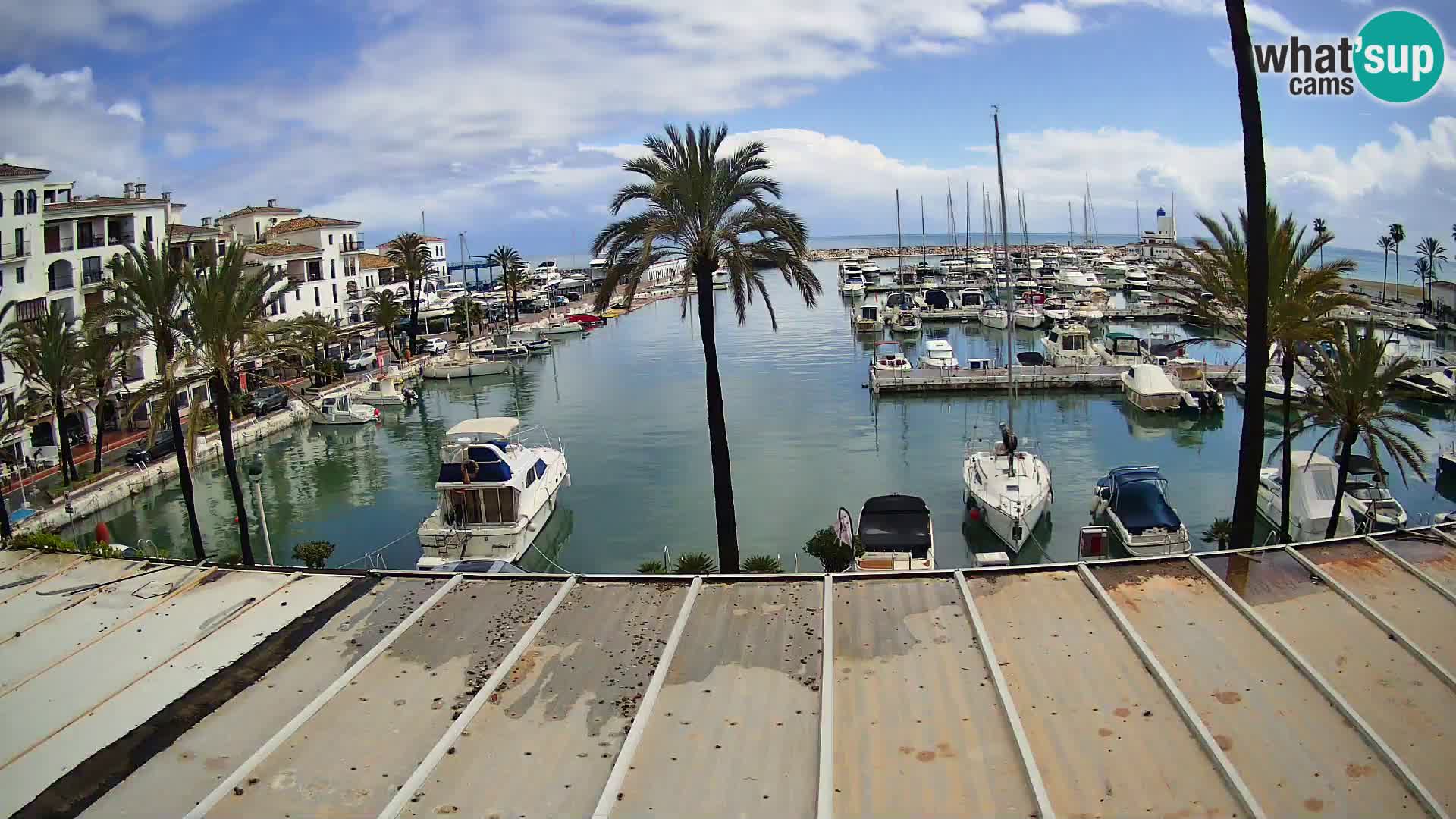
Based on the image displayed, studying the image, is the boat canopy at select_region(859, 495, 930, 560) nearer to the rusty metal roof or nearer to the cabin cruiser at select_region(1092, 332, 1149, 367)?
the rusty metal roof

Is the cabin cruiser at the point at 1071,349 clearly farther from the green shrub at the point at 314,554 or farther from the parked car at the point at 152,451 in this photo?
the parked car at the point at 152,451

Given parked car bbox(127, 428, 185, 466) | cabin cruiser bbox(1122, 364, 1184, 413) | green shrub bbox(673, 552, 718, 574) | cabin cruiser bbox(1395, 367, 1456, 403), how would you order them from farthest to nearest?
cabin cruiser bbox(1122, 364, 1184, 413)
cabin cruiser bbox(1395, 367, 1456, 403)
parked car bbox(127, 428, 185, 466)
green shrub bbox(673, 552, 718, 574)

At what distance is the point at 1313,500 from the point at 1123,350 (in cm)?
3340

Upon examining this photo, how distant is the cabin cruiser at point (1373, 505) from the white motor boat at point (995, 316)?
4912cm

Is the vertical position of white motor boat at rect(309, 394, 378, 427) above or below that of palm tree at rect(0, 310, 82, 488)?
below

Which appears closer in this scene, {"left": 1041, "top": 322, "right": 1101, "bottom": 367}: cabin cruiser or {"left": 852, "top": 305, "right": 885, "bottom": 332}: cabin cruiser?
{"left": 1041, "top": 322, "right": 1101, "bottom": 367}: cabin cruiser

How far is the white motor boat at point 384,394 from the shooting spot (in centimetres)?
5206

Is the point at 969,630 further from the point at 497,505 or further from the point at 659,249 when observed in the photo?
the point at 497,505

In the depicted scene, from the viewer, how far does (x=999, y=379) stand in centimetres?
5044

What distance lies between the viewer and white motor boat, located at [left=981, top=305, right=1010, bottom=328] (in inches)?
2918

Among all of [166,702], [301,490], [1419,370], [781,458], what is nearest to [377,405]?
[301,490]

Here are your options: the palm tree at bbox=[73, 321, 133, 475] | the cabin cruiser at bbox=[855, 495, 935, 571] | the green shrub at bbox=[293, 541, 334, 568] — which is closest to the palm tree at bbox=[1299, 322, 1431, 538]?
the cabin cruiser at bbox=[855, 495, 935, 571]

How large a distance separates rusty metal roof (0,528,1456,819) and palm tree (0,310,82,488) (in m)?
22.9

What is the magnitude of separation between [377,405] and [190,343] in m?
31.9
